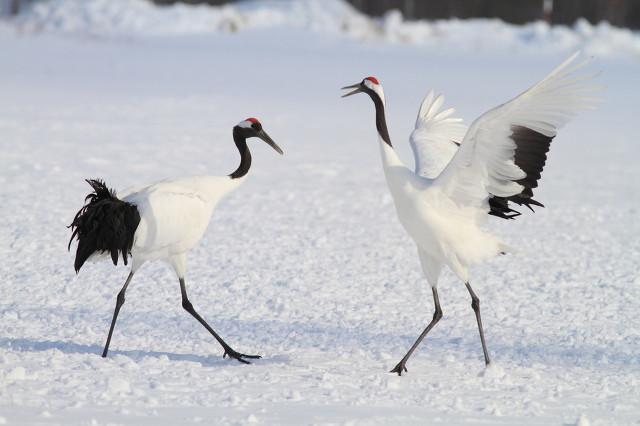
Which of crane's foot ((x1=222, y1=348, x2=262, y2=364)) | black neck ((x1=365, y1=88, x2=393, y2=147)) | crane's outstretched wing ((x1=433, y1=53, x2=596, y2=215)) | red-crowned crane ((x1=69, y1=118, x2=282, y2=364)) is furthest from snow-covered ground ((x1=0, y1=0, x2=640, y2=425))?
black neck ((x1=365, y1=88, x2=393, y2=147))

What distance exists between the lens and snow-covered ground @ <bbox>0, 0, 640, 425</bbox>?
4379mm

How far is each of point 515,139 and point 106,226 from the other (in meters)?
1.95

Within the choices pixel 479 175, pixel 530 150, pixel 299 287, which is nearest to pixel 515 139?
pixel 530 150

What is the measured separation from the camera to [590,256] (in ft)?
23.9

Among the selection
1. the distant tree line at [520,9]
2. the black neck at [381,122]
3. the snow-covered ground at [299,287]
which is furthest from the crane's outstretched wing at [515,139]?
the distant tree line at [520,9]

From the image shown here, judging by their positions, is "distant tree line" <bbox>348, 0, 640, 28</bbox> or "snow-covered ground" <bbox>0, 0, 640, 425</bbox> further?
"distant tree line" <bbox>348, 0, 640, 28</bbox>

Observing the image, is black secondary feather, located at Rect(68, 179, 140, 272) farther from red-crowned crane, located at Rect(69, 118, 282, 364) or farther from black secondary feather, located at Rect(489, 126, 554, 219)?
black secondary feather, located at Rect(489, 126, 554, 219)

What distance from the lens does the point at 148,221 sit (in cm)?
492

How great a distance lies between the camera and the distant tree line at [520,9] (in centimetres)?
3238

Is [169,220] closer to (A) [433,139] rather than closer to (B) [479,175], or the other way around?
(B) [479,175]

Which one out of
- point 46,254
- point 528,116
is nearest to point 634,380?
point 528,116

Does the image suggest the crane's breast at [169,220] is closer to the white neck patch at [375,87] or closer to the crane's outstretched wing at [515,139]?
the white neck patch at [375,87]

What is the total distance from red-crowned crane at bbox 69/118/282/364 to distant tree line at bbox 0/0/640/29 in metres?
27.6

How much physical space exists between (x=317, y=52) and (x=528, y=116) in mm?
16279
